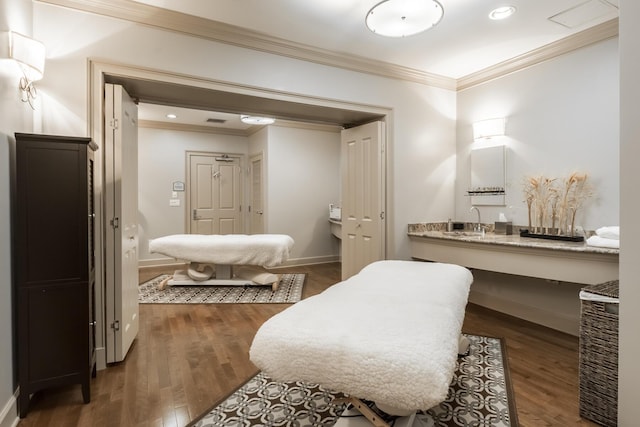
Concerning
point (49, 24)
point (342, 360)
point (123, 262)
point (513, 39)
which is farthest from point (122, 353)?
point (513, 39)

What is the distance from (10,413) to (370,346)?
6.47ft

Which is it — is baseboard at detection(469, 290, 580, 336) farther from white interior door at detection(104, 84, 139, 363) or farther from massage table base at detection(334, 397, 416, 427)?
white interior door at detection(104, 84, 139, 363)

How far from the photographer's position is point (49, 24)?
7.43ft

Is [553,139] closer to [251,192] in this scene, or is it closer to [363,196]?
[363,196]

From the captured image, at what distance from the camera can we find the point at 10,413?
1781 mm

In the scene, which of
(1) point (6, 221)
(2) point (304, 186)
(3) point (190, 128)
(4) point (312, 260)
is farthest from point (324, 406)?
(3) point (190, 128)

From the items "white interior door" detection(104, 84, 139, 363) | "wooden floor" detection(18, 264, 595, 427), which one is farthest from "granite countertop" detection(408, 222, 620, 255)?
"white interior door" detection(104, 84, 139, 363)

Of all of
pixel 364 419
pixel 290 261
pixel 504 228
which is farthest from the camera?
pixel 290 261

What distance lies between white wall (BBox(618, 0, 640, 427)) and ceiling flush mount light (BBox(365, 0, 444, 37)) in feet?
3.22

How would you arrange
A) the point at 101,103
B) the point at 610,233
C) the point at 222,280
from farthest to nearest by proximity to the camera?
the point at 222,280
the point at 610,233
the point at 101,103

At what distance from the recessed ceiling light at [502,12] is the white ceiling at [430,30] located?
0.04 meters

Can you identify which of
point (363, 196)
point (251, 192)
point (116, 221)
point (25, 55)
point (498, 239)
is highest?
point (25, 55)

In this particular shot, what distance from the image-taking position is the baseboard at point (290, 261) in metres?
6.03

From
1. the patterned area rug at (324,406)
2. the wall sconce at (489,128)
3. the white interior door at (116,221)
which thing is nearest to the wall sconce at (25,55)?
the white interior door at (116,221)
